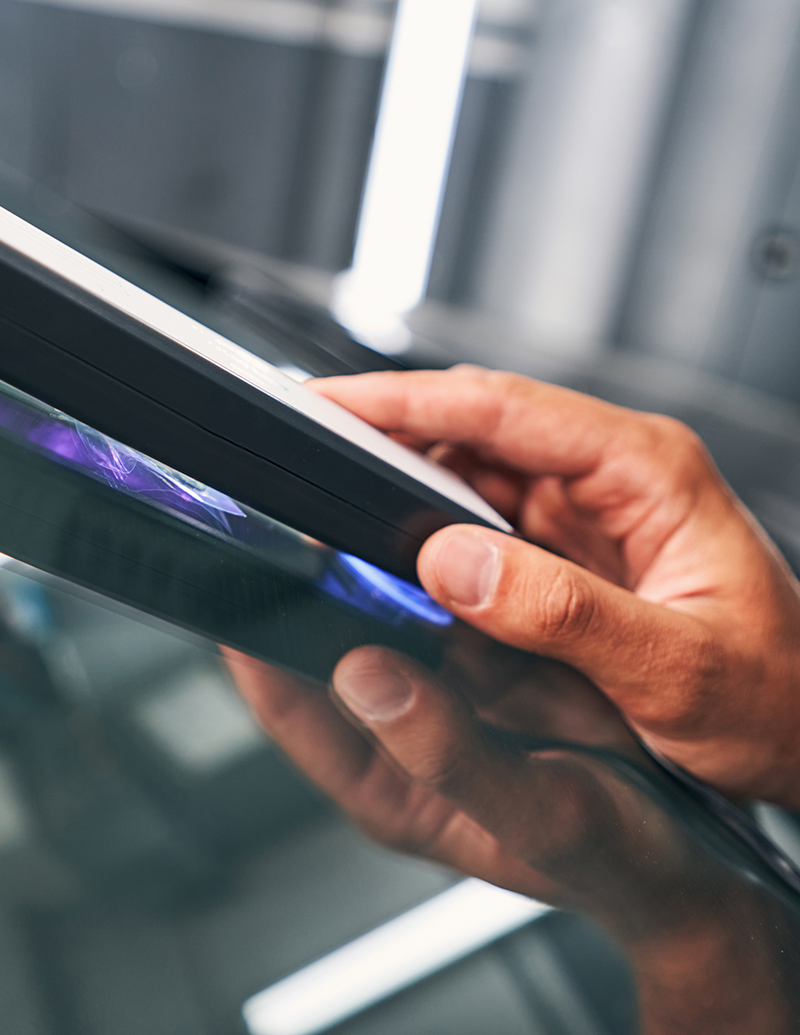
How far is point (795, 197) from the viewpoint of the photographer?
1.19m

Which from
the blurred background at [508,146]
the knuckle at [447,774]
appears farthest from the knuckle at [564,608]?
the blurred background at [508,146]

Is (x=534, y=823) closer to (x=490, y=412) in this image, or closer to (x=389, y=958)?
(x=389, y=958)

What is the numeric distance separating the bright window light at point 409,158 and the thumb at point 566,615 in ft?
3.45

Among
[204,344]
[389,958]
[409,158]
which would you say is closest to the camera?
[389,958]

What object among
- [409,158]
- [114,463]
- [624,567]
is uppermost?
[409,158]

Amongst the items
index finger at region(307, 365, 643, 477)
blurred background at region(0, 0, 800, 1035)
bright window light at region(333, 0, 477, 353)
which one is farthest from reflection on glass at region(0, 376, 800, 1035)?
bright window light at region(333, 0, 477, 353)

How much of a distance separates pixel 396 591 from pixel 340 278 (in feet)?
4.70

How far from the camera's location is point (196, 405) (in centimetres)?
30

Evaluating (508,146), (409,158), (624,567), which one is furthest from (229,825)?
(409,158)

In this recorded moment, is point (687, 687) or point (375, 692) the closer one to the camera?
point (375, 692)

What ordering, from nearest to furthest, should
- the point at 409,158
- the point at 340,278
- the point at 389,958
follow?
the point at 389,958, the point at 409,158, the point at 340,278

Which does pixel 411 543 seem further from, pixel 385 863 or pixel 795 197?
pixel 795 197

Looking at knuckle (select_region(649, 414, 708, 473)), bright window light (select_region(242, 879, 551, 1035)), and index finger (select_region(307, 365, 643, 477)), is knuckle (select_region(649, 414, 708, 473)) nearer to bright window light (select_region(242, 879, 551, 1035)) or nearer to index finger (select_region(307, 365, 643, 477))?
index finger (select_region(307, 365, 643, 477))

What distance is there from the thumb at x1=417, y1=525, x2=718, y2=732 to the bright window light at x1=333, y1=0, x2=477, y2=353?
3.45 feet
